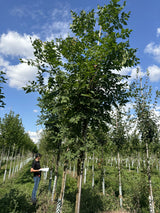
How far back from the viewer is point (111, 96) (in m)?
3.87

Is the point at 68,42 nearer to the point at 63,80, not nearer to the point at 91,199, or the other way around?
the point at 63,80

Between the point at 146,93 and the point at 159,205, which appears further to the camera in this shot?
the point at 159,205

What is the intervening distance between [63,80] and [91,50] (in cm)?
105

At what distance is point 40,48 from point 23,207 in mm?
5441

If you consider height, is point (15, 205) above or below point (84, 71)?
below

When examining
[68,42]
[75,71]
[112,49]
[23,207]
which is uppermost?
[68,42]

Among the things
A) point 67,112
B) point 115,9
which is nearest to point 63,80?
point 67,112

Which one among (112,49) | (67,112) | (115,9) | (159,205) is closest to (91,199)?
(159,205)

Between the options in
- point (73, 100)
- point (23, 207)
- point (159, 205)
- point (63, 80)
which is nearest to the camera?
point (63, 80)

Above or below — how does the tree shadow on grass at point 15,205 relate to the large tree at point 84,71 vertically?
below

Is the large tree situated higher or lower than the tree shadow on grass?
higher

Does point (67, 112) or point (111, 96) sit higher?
point (111, 96)

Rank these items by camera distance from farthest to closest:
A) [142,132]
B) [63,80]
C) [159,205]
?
[159,205], [142,132], [63,80]

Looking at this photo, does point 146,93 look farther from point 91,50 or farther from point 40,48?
point 40,48
